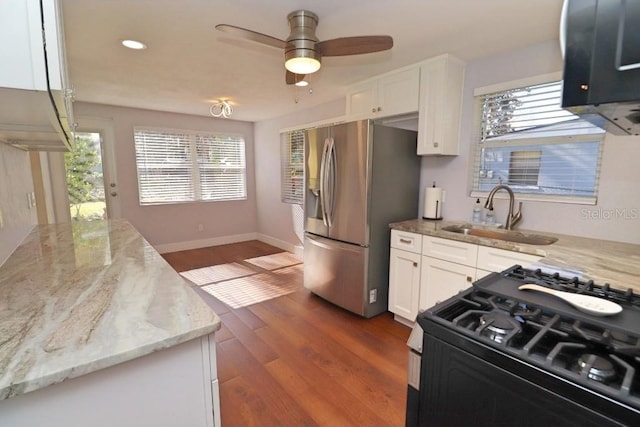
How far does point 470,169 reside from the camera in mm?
2658

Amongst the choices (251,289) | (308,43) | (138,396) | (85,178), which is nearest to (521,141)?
(308,43)

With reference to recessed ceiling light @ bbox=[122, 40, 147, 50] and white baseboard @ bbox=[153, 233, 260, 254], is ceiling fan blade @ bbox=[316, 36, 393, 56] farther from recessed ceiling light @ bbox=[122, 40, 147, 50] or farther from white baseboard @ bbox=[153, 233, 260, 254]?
white baseboard @ bbox=[153, 233, 260, 254]

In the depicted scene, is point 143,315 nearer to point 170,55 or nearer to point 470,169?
point 170,55

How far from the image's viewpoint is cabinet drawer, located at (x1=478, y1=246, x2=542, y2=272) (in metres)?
1.85

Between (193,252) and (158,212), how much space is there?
0.85 m

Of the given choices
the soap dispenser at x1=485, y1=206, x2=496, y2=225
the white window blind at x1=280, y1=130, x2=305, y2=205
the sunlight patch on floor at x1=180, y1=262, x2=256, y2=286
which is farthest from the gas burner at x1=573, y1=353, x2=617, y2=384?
the white window blind at x1=280, y1=130, x2=305, y2=205

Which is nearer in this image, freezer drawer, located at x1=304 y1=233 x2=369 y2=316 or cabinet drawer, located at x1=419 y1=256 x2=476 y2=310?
cabinet drawer, located at x1=419 y1=256 x2=476 y2=310

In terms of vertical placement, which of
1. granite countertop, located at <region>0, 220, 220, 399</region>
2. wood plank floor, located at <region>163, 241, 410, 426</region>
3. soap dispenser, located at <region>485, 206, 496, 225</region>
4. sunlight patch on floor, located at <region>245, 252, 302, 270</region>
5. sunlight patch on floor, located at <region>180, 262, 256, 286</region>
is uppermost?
soap dispenser, located at <region>485, 206, 496, 225</region>

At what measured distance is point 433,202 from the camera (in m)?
2.80

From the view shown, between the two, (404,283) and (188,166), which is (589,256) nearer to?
(404,283)

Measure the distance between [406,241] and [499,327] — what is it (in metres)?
1.77

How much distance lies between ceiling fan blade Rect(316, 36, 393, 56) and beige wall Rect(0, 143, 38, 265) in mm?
1884

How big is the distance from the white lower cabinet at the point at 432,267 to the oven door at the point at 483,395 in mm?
1330

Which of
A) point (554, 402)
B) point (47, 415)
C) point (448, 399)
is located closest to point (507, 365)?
point (554, 402)
